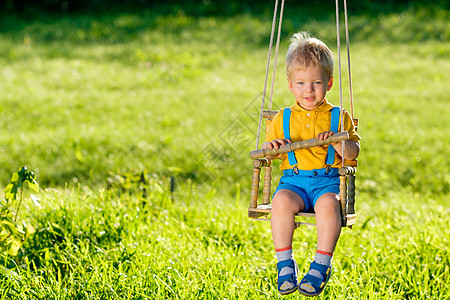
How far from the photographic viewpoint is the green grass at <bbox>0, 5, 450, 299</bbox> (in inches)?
167

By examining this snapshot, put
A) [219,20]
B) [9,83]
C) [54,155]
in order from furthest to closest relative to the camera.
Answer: [219,20]
[9,83]
[54,155]

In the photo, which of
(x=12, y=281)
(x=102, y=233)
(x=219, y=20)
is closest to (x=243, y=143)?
(x=102, y=233)

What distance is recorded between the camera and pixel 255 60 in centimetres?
1347

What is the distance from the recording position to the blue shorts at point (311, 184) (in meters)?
3.15

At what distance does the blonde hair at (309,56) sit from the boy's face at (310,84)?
24 mm

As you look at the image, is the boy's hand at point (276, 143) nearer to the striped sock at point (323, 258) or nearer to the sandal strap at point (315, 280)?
the striped sock at point (323, 258)

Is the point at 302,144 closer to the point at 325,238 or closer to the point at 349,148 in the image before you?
the point at 349,148

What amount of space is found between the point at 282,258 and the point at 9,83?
9887mm

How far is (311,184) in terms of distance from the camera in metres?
3.17

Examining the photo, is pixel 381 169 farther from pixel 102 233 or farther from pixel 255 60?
pixel 255 60

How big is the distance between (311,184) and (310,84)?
57cm

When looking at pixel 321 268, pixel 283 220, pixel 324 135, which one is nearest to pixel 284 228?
pixel 283 220

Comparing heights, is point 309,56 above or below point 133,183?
above

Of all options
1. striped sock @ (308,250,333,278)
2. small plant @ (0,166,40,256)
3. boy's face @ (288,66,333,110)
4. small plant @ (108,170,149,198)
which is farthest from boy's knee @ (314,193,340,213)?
small plant @ (108,170,149,198)
